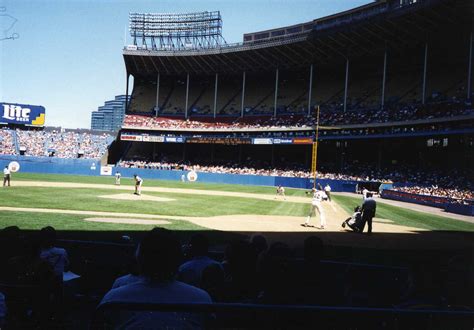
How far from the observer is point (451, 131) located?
40.3 metres

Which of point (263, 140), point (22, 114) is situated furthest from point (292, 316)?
point (22, 114)

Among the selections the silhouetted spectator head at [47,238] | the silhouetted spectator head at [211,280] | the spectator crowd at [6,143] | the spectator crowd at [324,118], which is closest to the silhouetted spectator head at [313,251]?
the silhouetted spectator head at [211,280]

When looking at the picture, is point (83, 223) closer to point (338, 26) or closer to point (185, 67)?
point (338, 26)

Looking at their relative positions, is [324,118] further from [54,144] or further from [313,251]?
[313,251]

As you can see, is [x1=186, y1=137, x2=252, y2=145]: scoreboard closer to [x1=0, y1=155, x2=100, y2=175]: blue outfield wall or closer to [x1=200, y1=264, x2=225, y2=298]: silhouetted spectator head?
[x1=0, y1=155, x2=100, y2=175]: blue outfield wall

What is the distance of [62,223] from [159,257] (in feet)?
41.1

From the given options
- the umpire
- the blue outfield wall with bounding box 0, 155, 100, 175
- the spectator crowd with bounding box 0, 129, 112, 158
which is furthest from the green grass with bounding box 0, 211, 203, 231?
the spectator crowd with bounding box 0, 129, 112, 158

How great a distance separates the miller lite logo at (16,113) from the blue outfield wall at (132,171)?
58.8 ft

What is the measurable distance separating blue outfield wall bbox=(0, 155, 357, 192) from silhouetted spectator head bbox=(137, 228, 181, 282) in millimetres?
48562

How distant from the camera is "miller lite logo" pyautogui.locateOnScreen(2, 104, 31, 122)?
6875 cm

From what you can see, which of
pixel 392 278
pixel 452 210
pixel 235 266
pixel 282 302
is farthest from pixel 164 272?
pixel 452 210

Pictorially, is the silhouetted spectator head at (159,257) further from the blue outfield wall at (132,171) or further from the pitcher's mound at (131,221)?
the blue outfield wall at (132,171)

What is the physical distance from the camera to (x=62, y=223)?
1395cm

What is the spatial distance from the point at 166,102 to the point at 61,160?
2358cm
